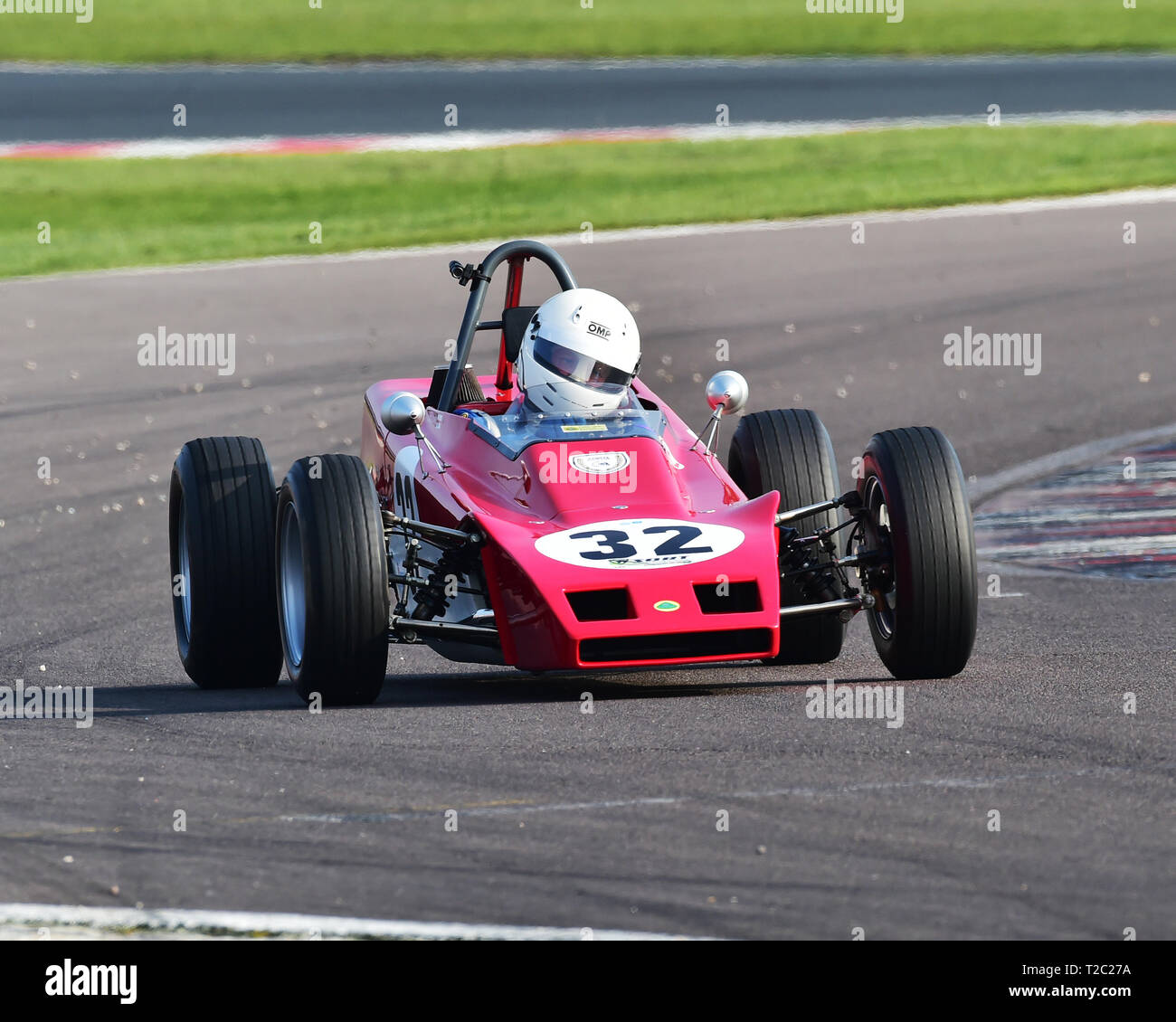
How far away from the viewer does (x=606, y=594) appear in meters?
8.06

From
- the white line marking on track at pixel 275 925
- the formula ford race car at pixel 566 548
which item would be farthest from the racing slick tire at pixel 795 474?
the white line marking on track at pixel 275 925

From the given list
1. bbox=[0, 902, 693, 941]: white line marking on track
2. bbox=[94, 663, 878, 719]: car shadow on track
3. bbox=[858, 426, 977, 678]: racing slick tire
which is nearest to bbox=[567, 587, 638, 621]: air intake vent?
bbox=[94, 663, 878, 719]: car shadow on track

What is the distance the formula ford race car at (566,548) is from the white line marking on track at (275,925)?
2.43 meters

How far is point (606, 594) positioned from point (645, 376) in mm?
8934

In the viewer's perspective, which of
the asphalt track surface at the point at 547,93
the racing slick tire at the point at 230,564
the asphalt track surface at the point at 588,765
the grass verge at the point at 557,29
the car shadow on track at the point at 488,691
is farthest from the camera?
the grass verge at the point at 557,29

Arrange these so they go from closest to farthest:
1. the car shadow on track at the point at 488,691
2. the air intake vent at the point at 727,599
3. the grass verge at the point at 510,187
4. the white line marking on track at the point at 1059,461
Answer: the air intake vent at the point at 727,599, the car shadow on track at the point at 488,691, the white line marking on track at the point at 1059,461, the grass verge at the point at 510,187

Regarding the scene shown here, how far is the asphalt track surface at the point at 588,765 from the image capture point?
586 centimetres

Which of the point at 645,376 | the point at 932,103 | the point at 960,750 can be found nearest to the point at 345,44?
the point at 932,103

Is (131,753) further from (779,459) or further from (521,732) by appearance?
(779,459)

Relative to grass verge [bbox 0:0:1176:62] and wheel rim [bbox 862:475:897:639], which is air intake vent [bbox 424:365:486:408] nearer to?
wheel rim [bbox 862:475:897:639]

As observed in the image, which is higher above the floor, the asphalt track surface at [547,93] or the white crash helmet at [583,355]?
the asphalt track surface at [547,93]

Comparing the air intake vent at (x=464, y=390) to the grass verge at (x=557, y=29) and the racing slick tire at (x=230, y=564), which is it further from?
the grass verge at (x=557, y=29)

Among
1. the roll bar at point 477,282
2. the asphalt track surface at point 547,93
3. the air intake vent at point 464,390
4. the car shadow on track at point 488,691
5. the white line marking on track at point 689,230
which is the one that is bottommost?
the car shadow on track at point 488,691

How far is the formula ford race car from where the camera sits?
8062mm
